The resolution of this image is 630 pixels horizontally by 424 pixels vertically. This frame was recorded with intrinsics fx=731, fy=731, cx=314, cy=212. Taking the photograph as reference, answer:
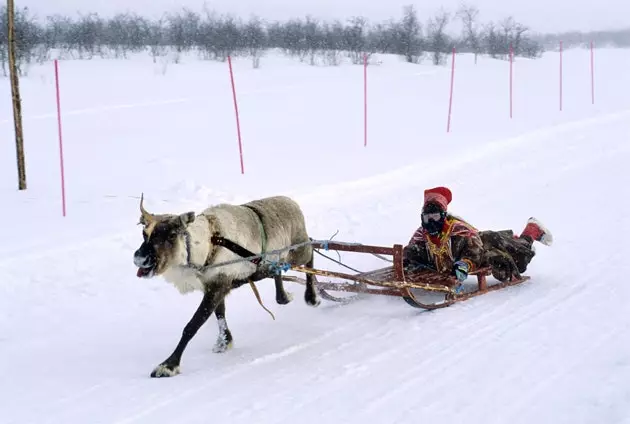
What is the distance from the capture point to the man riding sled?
23.0 feet

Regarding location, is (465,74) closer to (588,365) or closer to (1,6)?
(1,6)

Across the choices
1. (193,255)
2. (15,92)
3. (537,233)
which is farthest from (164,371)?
(15,92)

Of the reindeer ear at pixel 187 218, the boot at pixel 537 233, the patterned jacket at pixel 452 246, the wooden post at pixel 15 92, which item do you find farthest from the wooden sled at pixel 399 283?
the wooden post at pixel 15 92

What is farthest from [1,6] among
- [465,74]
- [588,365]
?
[588,365]

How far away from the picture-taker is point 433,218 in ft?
→ 23.0

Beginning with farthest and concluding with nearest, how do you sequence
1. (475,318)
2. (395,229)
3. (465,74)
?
(465,74) < (395,229) < (475,318)

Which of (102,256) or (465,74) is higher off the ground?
(465,74)

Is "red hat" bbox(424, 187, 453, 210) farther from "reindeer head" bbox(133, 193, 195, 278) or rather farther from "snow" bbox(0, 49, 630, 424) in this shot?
"reindeer head" bbox(133, 193, 195, 278)

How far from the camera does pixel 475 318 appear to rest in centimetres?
634

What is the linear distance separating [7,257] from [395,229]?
17.5 ft

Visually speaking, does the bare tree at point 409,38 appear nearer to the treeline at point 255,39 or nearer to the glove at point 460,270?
the treeline at point 255,39

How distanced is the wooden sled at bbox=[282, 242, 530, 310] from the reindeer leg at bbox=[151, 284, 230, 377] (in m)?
0.78

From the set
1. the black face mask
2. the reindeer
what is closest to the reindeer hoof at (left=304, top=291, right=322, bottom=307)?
the reindeer

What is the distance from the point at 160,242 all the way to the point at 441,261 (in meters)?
3.06
